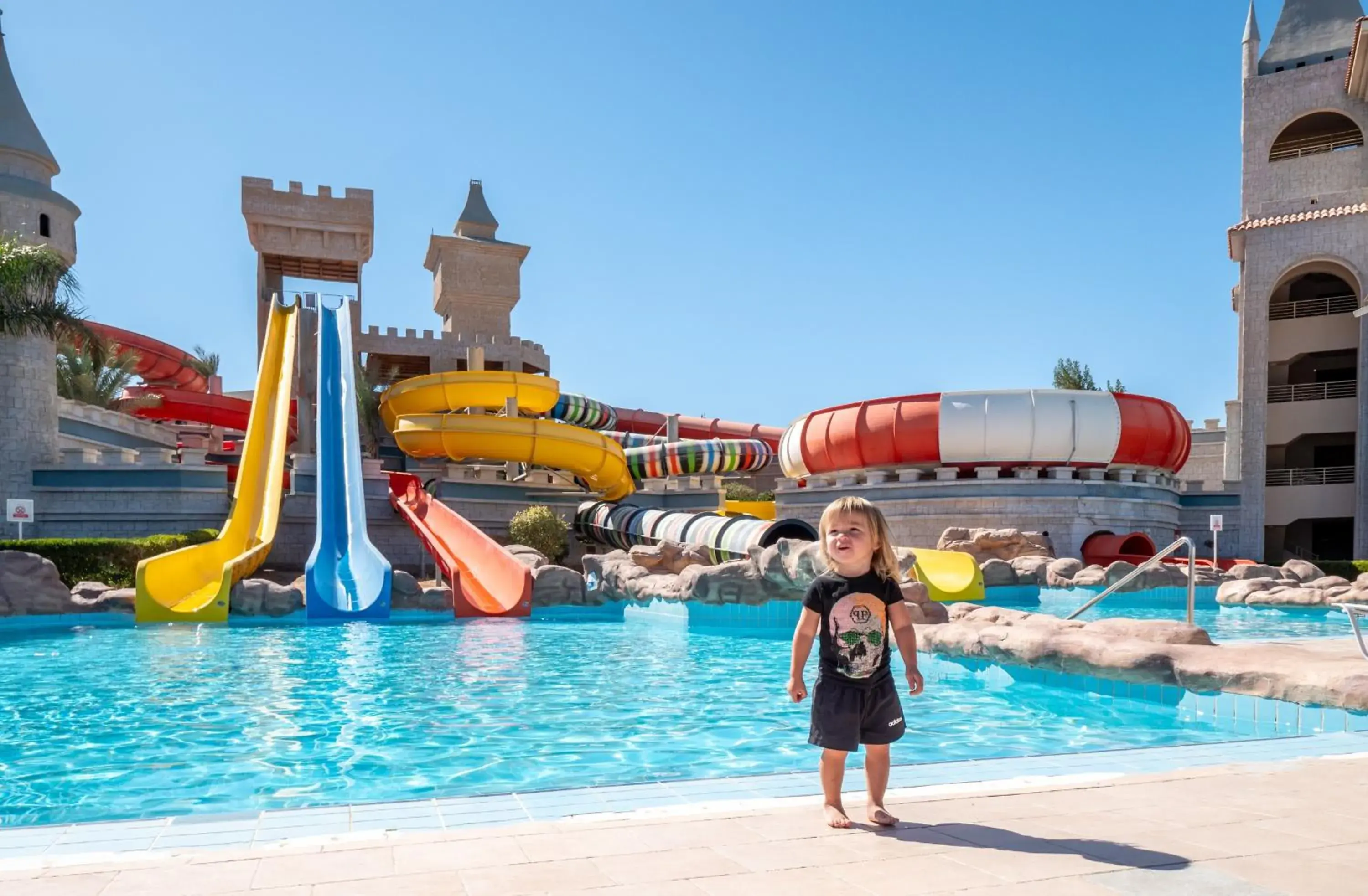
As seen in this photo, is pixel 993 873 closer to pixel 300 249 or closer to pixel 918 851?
pixel 918 851

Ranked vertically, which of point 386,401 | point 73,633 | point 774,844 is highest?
point 386,401

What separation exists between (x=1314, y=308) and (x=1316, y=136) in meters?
4.94

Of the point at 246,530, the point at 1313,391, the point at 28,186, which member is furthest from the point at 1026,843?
the point at 1313,391

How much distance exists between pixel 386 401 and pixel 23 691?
19.9 m

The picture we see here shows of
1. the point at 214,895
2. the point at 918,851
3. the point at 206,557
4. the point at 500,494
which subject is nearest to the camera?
the point at 214,895

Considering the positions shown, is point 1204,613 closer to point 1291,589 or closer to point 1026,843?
→ point 1291,589

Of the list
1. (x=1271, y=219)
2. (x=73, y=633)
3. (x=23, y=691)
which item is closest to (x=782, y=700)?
(x=23, y=691)

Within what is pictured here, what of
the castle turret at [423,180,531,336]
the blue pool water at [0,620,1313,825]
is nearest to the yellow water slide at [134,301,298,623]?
the blue pool water at [0,620,1313,825]

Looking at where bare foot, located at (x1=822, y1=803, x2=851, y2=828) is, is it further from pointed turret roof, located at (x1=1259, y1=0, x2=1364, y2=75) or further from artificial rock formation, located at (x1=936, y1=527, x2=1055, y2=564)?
pointed turret roof, located at (x1=1259, y1=0, x2=1364, y2=75)

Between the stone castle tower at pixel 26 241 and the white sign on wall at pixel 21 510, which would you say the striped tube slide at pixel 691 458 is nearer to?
the stone castle tower at pixel 26 241

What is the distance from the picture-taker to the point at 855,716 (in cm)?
370

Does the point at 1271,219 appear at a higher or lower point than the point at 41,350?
higher

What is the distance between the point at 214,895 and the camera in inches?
107

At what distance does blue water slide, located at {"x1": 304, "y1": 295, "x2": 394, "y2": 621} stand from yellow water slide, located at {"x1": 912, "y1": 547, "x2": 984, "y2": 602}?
785cm
